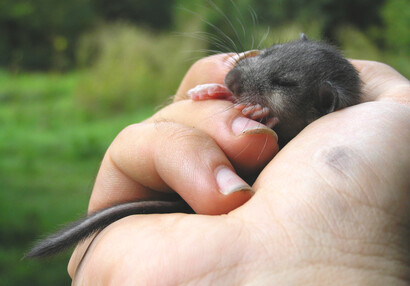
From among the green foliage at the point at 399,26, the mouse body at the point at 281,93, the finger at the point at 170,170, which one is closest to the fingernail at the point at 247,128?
the finger at the point at 170,170

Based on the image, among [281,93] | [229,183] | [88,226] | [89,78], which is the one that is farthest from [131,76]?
[229,183]

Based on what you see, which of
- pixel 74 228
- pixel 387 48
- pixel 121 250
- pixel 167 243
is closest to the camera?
pixel 167 243

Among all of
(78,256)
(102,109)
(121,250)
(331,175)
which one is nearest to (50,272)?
(78,256)

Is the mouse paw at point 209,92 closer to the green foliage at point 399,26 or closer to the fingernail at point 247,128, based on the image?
the fingernail at point 247,128

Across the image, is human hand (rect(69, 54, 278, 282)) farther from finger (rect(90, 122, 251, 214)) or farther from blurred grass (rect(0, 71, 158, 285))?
blurred grass (rect(0, 71, 158, 285))

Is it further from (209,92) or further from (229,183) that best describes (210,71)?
(229,183)

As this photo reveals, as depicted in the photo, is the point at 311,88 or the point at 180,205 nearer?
the point at 180,205

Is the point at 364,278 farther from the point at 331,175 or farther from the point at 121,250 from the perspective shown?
the point at 121,250

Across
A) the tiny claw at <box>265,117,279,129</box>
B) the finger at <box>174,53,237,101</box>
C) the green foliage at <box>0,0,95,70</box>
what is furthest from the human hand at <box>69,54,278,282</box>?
the green foliage at <box>0,0,95,70</box>
